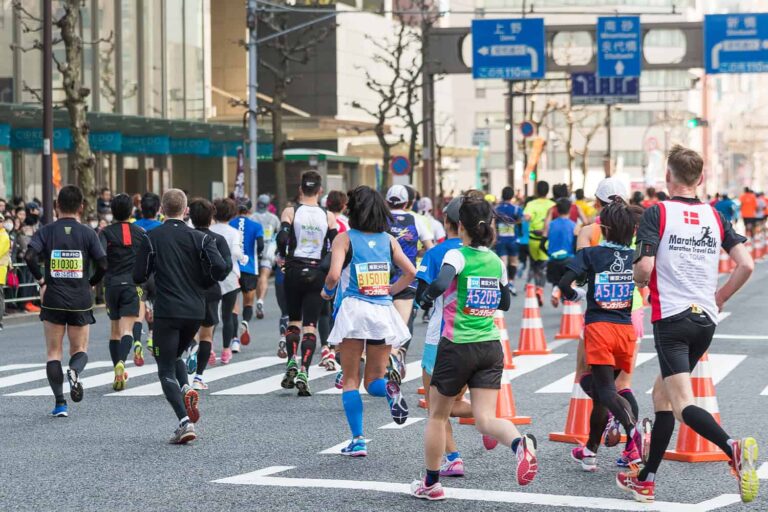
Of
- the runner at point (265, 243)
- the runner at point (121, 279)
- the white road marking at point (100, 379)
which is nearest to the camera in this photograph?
the white road marking at point (100, 379)

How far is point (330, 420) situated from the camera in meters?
11.3

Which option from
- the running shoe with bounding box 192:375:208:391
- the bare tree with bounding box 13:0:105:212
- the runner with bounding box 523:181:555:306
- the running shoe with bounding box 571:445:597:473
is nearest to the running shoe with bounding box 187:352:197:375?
the running shoe with bounding box 192:375:208:391

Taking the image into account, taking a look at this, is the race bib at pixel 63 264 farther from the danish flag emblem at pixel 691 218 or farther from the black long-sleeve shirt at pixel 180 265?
the danish flag emblem at pixel 691 218

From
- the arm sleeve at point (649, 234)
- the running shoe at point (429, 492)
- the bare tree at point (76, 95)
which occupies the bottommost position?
the running shoe at point (429, 492)

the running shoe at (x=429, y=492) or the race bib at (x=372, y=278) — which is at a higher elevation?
the race bib at (x=372, y=278)

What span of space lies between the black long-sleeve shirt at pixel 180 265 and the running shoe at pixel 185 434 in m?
0.77

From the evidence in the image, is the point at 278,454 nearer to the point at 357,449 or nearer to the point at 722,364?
the point at 357,449

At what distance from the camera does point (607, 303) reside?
343 inches

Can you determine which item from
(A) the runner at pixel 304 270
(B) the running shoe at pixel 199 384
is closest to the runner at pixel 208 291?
(B) the running shoe at pixel 199 384

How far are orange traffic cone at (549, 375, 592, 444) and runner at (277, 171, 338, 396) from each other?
330 centimetres

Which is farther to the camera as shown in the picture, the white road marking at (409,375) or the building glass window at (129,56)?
the building glass window at (129,56)

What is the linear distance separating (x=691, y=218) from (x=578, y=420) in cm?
272

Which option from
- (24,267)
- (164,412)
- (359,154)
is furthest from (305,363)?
(359,154)

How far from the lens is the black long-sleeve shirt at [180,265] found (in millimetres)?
10281
